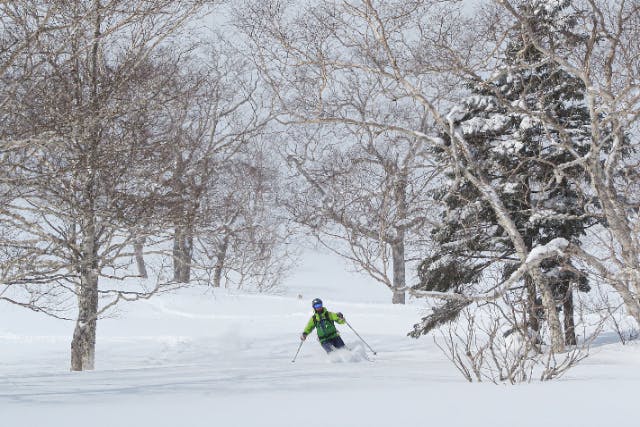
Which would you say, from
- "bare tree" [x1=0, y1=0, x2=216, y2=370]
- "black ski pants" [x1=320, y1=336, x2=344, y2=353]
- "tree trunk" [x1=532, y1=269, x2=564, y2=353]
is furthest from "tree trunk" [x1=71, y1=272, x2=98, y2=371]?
"tree trunk" [x1=532, y1=269, x2=564, y2=353]

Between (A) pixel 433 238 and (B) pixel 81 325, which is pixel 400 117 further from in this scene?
(B) pixel 81 325

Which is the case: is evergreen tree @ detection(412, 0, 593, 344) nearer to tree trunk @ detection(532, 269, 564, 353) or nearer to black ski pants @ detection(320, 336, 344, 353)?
tree trunk @ detection(532, 269, 564, 353)

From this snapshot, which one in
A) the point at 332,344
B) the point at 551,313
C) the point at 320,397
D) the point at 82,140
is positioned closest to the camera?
the point at 320,397

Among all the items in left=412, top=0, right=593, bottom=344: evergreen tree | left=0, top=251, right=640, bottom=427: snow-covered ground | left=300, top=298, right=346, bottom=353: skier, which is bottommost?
left=0, top=251, right=640, bottom=427: snow-covered ground

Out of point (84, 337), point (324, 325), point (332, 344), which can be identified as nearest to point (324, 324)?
point (324, 325)

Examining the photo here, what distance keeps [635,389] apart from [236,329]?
14.7m

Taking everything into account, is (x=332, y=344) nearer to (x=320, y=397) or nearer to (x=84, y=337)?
(x=84, y=337)

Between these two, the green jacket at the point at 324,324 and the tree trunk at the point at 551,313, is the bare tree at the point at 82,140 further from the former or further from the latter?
the tree trunk at the point at 551,313

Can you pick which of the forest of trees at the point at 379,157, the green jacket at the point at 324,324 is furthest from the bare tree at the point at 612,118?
the green jacket at the point at 324,324

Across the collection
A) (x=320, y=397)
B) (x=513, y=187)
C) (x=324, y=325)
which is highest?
(x=513, y=187)

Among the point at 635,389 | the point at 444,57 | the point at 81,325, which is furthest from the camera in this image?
the point at 81,325

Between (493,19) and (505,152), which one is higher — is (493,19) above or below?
above

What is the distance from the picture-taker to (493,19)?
11484 mm

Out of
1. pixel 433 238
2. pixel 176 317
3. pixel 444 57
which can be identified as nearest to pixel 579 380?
pixel 444 57
